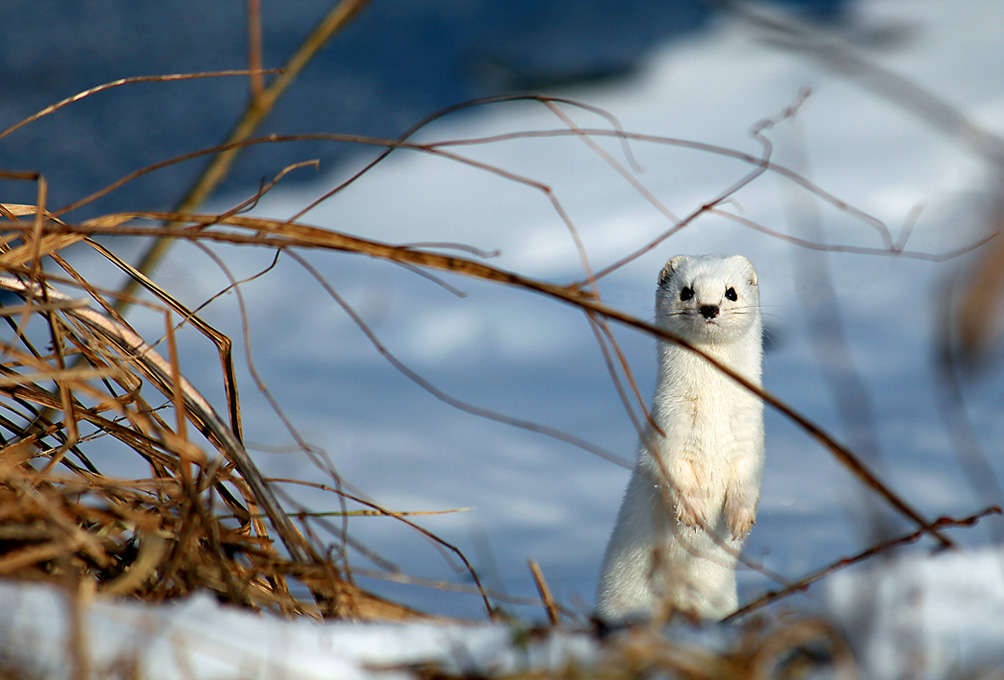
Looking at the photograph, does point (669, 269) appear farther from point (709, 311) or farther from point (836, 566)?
point (836, 566)

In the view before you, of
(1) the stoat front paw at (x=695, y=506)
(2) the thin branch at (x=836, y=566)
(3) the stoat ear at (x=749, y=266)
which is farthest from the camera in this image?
(3) the stoat ear at (x=749, y=266)

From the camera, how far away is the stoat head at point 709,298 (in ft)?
5.00

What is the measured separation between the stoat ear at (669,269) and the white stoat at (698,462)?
8 cm

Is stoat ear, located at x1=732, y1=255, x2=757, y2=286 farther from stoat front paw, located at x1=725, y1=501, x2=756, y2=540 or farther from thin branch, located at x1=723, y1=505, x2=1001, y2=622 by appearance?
thin branch, located at x1=723, y1=505, x2=1001, y2=622

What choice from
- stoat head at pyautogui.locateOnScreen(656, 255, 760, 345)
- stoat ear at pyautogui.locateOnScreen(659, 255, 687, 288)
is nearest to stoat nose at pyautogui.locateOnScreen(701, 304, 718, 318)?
stoat head at pyautogui.locateOnScreen(656, 255, 760, 345)

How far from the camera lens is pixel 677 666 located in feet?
1.53

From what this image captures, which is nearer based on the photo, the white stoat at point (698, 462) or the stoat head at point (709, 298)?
the white stoat at point (698, 462)

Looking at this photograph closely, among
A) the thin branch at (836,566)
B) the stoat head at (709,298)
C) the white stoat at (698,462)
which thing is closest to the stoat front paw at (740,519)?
the white stoat at (698,462)

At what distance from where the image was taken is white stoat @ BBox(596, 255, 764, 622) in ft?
4.43

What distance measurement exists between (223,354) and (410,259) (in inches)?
13.6

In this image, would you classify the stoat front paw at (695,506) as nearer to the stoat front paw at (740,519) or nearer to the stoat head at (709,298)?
the stoat front paw at (740,519)

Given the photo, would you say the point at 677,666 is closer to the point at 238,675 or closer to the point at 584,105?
the point at 238,675

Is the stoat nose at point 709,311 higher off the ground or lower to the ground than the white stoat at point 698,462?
higher

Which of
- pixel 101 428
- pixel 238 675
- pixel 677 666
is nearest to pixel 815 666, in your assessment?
pixel 677 666
